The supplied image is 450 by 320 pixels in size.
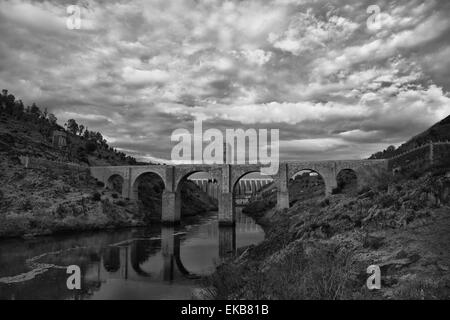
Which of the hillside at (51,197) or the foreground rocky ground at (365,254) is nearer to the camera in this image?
the foreground rocky ground at (365,254)

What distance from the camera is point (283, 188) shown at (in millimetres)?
55688

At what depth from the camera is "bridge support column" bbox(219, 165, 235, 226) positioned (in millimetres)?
55062

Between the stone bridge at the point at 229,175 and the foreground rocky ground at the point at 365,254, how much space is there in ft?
112

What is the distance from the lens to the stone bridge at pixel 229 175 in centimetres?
5409

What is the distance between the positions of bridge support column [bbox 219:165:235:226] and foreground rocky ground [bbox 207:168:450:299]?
33.9 m

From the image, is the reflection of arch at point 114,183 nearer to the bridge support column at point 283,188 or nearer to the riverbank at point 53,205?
the riverbank at point 53,205

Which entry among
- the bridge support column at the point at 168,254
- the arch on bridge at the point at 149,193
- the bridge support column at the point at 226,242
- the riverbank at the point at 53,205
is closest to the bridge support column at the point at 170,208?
the arch on bridge at the point at 149,193

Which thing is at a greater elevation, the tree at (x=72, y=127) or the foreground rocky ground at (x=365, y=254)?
the tree at (x=72, y=127)

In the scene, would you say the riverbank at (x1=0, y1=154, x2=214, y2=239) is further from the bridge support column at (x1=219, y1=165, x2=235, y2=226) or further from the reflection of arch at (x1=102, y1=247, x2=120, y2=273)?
the bridge support column at (x1=219, y1=165, x2=235, y2=226)

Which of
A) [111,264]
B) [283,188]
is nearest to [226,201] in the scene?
[283,188]

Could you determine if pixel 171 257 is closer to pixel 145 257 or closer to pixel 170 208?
pixel 145 257

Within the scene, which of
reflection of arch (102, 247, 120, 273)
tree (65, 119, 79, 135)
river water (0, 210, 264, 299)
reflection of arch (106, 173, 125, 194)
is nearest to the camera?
river water (0, 210, 264, 299)

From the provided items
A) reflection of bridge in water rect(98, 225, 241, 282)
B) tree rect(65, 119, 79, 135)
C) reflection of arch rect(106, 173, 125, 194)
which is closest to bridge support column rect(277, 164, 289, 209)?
reflection of bridge in water rect(98, 225, 241, 282)
